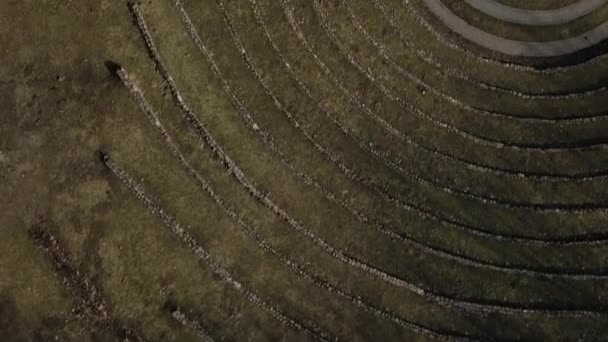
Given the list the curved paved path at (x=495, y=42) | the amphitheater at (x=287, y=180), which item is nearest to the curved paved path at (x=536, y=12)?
the curved paved path at (x=495, y=42)

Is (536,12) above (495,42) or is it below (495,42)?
above

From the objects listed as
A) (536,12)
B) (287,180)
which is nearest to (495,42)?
(536,12)

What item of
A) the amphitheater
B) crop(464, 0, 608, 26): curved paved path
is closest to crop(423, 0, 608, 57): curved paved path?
the amphitheater

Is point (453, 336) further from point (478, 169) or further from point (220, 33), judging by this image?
point (220, 33)

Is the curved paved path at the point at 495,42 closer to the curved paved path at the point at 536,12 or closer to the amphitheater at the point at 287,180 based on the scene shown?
the amphitheater at the point at 287,180

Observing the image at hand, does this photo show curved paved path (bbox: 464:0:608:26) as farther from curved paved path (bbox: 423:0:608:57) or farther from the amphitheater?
the amphitheater

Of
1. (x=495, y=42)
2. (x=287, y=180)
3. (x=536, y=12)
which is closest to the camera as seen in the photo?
(x=287, y=180)

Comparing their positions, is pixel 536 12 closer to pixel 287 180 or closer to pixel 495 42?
pixel 495 42
